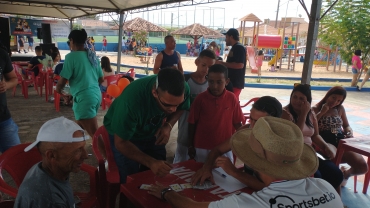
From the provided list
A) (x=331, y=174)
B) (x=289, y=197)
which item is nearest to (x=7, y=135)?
(x=289, y=197)

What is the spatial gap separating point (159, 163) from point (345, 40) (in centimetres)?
1494

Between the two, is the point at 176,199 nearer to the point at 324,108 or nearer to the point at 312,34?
the point at 324,108

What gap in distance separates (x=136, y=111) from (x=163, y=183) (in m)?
0.52

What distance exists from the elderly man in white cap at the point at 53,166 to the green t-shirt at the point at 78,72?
206 cm

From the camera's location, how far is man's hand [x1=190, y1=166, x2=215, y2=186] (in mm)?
1910

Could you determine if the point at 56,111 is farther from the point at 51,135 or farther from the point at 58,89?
the point at 51,135

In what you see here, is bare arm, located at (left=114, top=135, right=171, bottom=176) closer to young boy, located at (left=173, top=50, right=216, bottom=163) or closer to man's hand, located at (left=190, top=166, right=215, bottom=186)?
man's hand, located at (left=190, top=166, right=215, bottom=186)

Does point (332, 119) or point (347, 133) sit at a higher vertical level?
point (332, 119)

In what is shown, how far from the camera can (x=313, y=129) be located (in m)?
3.12

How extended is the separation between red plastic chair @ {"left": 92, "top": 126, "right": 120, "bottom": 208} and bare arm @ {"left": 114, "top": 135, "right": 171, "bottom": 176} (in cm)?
38

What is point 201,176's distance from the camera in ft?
6.33

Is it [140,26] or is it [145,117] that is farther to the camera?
[140,26]

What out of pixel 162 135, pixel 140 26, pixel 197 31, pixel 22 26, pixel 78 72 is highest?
pixel 140 26

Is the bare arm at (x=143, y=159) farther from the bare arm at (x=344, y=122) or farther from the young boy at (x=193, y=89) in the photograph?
the bare arm at (x=344, y=122)
